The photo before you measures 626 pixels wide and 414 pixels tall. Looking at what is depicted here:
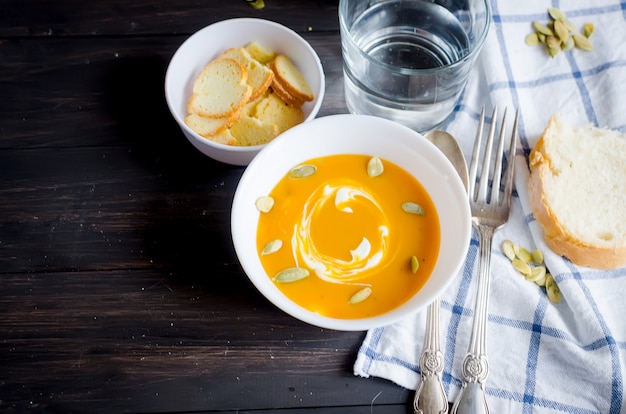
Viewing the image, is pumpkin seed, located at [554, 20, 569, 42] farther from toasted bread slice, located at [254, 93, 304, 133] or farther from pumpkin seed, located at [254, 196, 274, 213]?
pumpkin seed, located at [254, 196, 274, 213]

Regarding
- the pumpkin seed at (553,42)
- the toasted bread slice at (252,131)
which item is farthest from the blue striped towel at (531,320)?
the toasted bread slice at (252,131)

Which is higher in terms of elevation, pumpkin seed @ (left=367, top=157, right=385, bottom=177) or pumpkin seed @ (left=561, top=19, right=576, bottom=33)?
pumpkin seed @ (left=561, top=19, right=576, bottom=33)

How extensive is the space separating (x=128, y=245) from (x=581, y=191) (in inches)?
41.7

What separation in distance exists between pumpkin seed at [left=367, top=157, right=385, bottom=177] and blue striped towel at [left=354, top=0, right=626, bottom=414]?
29 centimetres

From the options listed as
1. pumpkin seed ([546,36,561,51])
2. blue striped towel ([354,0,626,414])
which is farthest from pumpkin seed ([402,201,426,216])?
pumpkin seed ([546,36,561,51])

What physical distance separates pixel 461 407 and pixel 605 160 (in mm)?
691

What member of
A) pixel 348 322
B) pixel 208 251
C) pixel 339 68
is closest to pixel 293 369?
pixel 348 322

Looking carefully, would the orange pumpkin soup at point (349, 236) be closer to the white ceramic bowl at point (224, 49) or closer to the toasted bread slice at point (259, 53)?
the white ceramic bowl at point (224, 49)

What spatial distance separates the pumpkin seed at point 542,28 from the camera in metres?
1.83

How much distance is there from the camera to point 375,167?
152 centimetres

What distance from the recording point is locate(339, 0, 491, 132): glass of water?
1.59 metres

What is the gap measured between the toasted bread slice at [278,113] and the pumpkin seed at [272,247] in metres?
0.32

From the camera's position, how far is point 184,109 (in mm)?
1710

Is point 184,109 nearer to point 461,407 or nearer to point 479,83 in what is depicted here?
point 479,83
